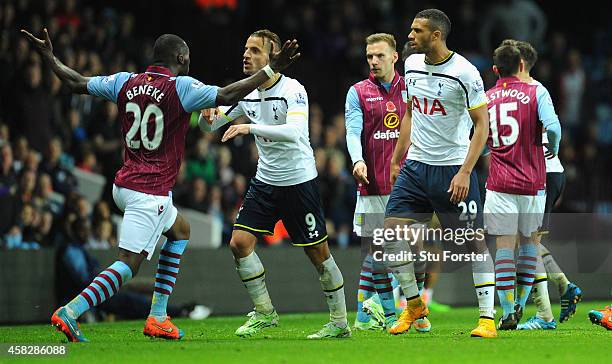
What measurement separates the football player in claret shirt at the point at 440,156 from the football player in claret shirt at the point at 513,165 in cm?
92

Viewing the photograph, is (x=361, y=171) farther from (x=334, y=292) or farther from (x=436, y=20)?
(x=436, y=20)

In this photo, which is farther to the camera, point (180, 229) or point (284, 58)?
point (180, 229)

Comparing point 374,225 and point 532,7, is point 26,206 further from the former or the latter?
point 532,7

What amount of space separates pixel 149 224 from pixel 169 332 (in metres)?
1.05

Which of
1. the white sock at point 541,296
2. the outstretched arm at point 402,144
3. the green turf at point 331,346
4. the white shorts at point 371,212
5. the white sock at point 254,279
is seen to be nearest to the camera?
the green turf at point 331,346

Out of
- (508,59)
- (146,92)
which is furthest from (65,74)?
(508,59)

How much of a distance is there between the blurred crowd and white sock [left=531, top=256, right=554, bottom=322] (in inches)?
223

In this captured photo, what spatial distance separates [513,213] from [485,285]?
151cm

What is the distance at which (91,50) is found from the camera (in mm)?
18484

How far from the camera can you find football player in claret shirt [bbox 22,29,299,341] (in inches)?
396

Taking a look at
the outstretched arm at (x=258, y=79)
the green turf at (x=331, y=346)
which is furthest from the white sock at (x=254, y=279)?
the outstretched arm at (x=258, y=79)

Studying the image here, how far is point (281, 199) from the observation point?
35.6 ft

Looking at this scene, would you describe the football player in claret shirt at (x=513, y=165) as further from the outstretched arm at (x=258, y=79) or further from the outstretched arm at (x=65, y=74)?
the outstretched arm at (x=65, y=74)

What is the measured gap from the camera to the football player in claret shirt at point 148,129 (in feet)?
33.0
